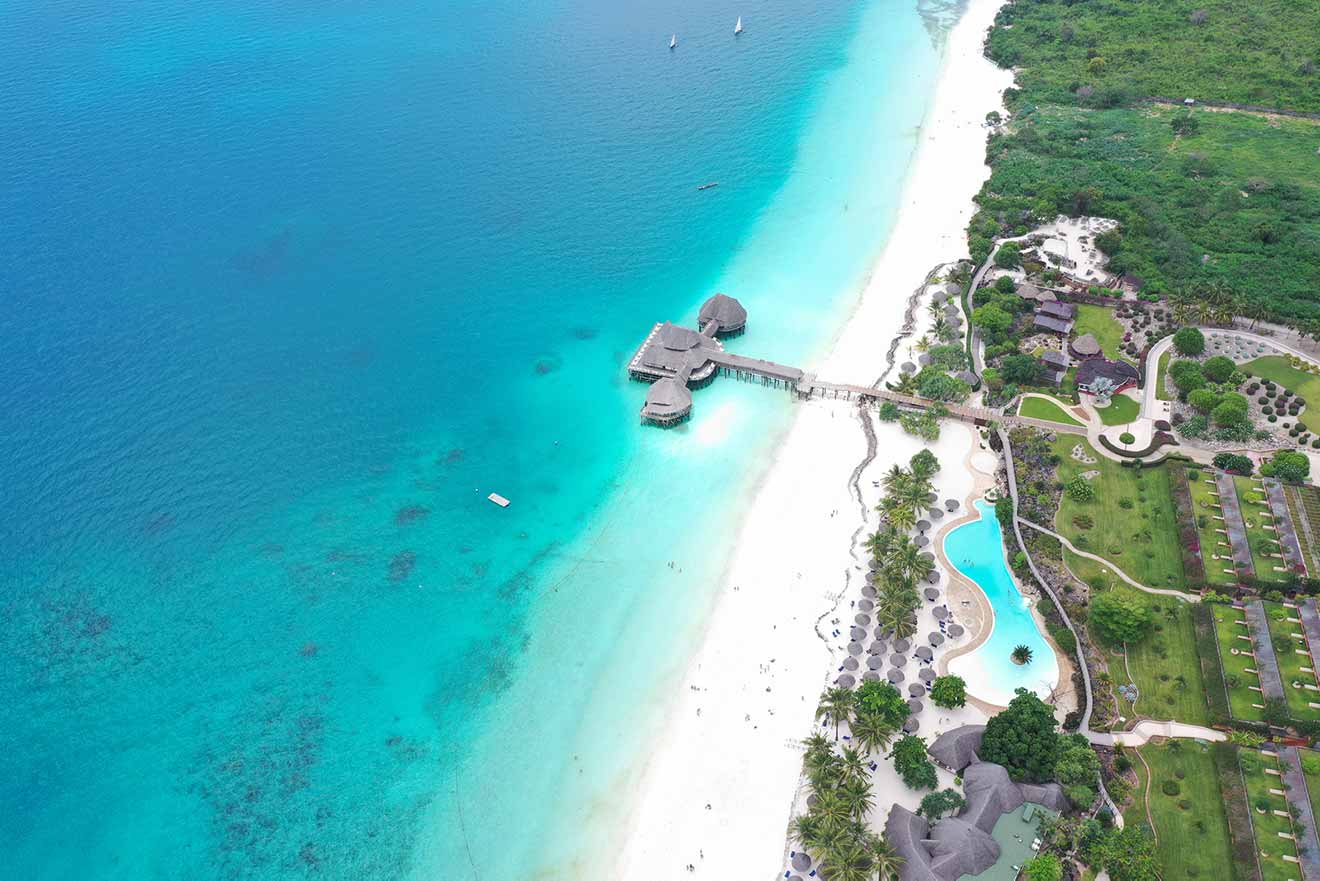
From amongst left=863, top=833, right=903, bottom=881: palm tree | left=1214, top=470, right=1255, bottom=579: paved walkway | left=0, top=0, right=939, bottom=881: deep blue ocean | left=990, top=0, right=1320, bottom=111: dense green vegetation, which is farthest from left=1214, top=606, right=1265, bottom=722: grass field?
left=990, top=0, right=1320, bottom=111: dense green vegetation

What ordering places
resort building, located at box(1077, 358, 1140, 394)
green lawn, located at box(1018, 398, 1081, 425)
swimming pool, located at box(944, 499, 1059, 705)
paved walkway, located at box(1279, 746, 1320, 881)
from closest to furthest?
paved walkway, located at box(1279, 746, 1320, 881) < swimming pool, located at box(944, 499, 1059, 705) < green lawn, located at box(1018, 398, 1081, 425) < resort building, located at box(1077, 358, 1140, 394)

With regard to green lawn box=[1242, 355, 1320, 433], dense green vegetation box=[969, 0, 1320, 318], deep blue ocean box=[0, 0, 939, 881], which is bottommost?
deep blue ocean box=[0, 0, 939, 881]

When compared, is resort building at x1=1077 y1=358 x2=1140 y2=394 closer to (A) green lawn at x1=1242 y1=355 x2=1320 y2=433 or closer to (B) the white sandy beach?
(A) green lawn at x1=1242 y1=355 x2=1320 y2=433

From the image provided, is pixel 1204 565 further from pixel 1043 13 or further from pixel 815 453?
pixel 1043 13

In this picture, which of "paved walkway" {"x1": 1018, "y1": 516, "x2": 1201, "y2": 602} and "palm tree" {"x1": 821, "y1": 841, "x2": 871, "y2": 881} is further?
"paved walkway" {"x1": 1018, "y1": 516, "x2": 1201, "y2": 602}

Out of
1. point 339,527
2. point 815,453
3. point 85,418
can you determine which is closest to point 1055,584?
point 815,453
